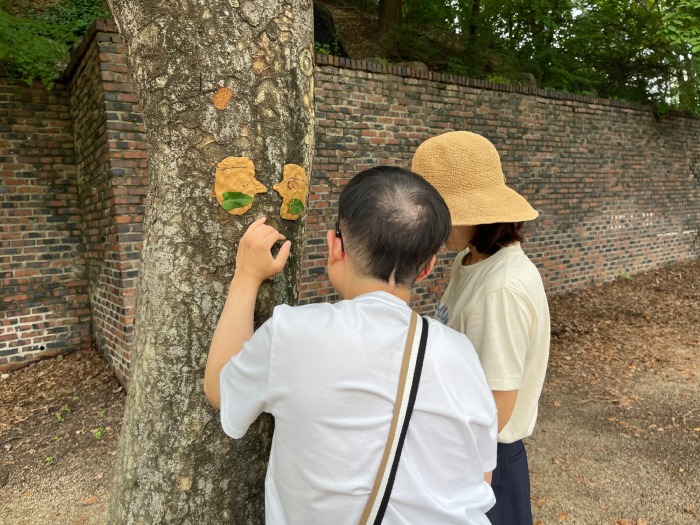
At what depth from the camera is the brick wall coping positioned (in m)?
4.29

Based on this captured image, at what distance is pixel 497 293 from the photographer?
1418 millimetres

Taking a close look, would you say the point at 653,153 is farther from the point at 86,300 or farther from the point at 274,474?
the point at 274,474

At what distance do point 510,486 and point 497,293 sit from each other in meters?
0.71

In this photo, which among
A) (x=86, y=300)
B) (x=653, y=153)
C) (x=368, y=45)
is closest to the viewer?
(x=86, y=300)

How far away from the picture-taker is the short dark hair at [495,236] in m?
1.59

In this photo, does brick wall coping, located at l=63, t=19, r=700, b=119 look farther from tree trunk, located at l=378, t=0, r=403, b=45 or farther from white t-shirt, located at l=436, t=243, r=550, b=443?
tree trunk, located at l=378, t=0, r=403, b=45

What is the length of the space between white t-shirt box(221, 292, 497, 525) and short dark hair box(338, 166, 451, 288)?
80mm

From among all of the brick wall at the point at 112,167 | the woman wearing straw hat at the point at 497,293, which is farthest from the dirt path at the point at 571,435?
the woman wearing straw hat at the point at 497,293

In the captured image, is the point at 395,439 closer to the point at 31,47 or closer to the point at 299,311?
the point at 299,311

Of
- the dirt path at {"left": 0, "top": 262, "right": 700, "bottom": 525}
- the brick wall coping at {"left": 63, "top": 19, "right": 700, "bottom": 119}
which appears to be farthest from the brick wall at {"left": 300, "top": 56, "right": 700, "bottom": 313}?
the dirt path at {"left": 0, "top": 262, "right": 700, "bottom": 525}

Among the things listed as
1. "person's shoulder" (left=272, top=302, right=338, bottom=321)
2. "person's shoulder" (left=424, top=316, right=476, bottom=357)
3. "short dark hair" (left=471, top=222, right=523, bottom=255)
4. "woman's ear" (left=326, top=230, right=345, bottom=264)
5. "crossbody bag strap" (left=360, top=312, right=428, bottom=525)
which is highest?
"woman's ear" (left=326, top=230, right=345, bottom=264)

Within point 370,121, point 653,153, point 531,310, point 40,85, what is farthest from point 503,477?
point 653,153

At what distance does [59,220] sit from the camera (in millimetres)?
5301

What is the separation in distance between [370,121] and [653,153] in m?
6.28
